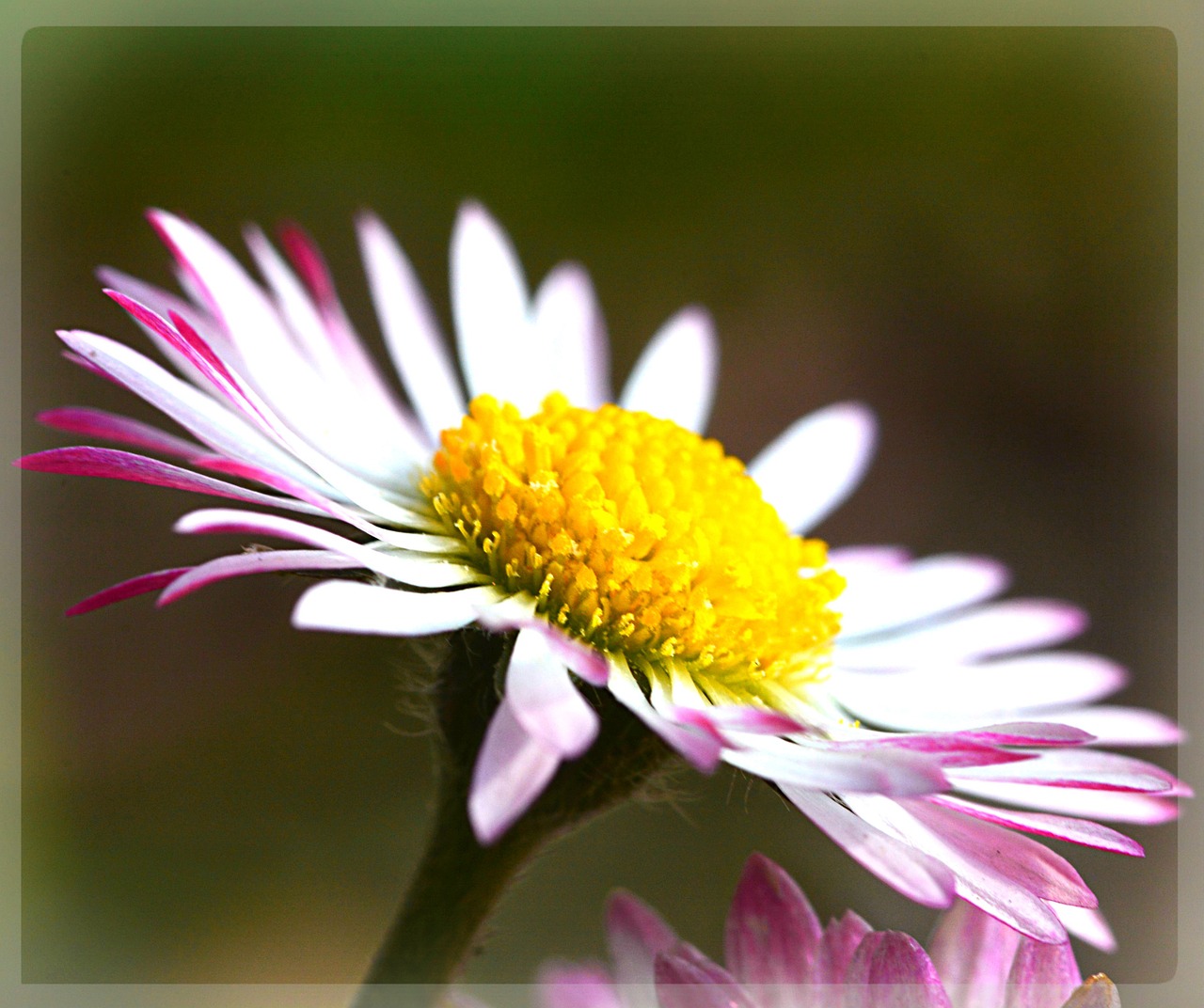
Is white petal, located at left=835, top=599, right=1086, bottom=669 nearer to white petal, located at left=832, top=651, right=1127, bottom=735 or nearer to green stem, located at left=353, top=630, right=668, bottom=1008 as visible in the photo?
white petal, located at left=832, top=651, right=1127, bottom=735

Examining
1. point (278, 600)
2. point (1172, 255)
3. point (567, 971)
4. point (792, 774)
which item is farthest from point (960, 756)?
point (278, 600)

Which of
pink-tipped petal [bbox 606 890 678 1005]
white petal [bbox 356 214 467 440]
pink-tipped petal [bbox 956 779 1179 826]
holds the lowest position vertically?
pink-tipped petal [bbox 606 890 678 1005]

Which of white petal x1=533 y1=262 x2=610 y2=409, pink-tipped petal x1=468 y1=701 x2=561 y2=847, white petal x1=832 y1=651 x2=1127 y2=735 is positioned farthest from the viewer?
white petal x1=533 y1=262 x2=610 y2=409

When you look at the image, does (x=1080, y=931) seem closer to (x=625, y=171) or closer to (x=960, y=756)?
(x=960, y=756)

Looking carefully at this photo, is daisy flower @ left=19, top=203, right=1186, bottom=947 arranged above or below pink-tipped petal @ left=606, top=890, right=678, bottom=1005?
above

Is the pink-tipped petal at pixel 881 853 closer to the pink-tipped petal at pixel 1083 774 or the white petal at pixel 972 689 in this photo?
the pink-tipped petal at pixel 1083 774

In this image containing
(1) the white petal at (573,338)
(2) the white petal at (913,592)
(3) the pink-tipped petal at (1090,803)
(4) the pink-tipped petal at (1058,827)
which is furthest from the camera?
(1) the white petal at (573,338)

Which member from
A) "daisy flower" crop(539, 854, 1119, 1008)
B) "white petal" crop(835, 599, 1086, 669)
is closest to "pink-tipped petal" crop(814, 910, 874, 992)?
"daisy flower" crop(539, 854, 1119, 1008)

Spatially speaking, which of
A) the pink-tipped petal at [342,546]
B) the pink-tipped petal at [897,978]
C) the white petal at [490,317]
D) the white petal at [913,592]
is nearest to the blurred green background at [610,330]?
the white petal at [913,592]
